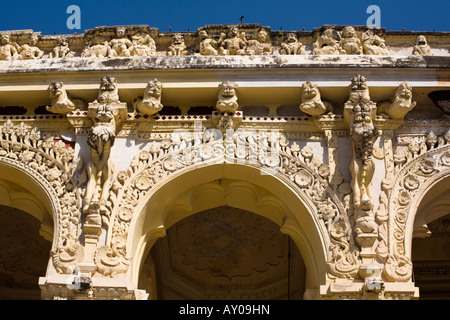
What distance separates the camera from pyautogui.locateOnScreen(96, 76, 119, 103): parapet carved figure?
10828mm

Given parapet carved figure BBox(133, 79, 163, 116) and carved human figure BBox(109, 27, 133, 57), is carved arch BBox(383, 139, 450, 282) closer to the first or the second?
parapet carved figure BBox(133, 79, 163, 116)

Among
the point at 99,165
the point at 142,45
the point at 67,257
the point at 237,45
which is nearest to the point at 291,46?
the point at 237,45

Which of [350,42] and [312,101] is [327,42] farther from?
[312,101]

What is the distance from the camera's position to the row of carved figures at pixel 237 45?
1160cm

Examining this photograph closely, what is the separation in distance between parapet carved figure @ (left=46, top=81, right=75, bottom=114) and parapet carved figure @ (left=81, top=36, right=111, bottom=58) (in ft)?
2.93

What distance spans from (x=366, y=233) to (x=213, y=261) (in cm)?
550

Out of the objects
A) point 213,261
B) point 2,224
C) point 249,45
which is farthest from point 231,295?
point 249,45


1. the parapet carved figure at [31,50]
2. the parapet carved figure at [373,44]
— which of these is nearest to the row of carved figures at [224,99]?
the parapet carved figure at [373,44]

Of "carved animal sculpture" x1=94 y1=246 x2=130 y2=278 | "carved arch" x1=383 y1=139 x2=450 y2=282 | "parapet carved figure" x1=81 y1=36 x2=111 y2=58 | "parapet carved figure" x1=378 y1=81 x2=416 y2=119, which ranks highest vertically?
"parapet carved figure" x1=81 y1=36 x2=111 y2=58

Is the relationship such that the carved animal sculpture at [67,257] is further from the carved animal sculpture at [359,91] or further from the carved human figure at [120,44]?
the carved animal sculpture at [359,91]

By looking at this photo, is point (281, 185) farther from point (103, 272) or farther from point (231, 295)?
point (231, 295)

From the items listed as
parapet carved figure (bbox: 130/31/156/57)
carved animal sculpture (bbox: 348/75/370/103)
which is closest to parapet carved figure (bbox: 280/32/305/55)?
carved animal sculpture (bbox: 348/75/370/103)

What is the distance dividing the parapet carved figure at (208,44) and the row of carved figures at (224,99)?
934mm

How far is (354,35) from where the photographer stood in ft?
38.2
